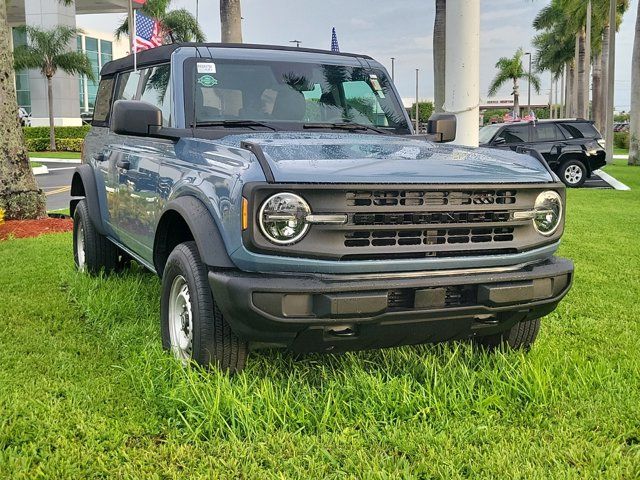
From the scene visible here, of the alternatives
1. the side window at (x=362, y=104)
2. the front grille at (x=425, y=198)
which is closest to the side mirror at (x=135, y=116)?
the side window at (x=362, y=104)

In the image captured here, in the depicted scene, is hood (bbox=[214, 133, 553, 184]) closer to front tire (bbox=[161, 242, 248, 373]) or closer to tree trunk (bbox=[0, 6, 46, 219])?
front tire (bbox=[161, 242, 248, 373])

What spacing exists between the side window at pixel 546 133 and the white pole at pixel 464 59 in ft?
38.6

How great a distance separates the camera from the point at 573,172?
17.6 m

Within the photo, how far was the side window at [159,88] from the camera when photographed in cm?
455

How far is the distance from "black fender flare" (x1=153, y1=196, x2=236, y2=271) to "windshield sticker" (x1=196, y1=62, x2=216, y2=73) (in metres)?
1.14

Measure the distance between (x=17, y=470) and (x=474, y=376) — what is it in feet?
7.41

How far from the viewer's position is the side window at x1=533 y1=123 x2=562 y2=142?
17.7 metres

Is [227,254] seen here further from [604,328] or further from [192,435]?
[604,328]

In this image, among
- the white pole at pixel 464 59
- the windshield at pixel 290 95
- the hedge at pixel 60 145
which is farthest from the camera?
the hedge at pixel 60 145

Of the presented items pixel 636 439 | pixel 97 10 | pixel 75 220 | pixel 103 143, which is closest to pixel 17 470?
pixel 636 439

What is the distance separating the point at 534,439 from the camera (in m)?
3.15

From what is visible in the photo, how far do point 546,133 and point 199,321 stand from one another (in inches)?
630

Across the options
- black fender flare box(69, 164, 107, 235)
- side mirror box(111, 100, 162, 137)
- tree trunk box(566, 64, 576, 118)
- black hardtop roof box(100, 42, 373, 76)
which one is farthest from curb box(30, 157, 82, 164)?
tree trunk box(566, 64, 576, 118)

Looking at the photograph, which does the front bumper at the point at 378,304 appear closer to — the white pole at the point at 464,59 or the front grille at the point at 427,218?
the front grille at the point at 427,218
